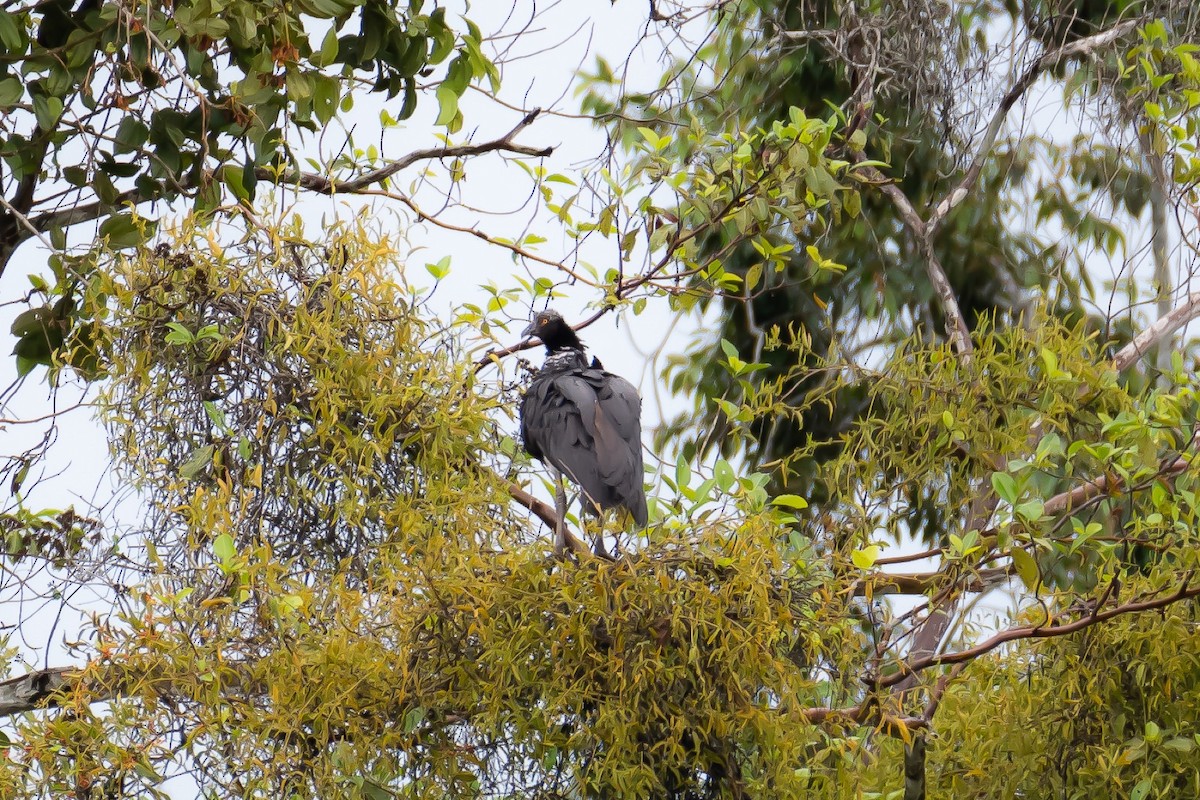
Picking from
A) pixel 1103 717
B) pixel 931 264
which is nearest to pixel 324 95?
pixel 1103 717

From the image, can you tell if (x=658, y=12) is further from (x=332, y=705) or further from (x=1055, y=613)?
(x=332, y=705)

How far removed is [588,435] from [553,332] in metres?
0.63

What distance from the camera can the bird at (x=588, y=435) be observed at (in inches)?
113

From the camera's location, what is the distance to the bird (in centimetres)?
286

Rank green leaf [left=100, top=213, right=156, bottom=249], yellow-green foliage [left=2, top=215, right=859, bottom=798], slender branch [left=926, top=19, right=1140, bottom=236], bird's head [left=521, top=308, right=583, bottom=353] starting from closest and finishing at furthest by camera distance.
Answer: yellow-green foliage [left=2, top=215, right=859, bottom=798] → green leaf [left=100, top=213, right=156, bottom=249] → bird's head [left=521, top=308, right=583, bottom=353] → slender branch [left=926, top=19, right=1140, bottom=236]

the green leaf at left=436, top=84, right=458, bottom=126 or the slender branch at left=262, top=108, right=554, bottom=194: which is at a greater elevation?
the slender branch at left=262, top=108, right=554, bottom=194

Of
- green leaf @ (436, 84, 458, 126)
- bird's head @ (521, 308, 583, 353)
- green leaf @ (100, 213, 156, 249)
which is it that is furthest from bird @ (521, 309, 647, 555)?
green leaf @ (100, 213, 156, 249)

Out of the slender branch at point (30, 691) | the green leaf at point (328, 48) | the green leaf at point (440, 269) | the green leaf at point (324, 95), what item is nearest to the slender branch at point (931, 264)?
the green leaf at point (440, 269)

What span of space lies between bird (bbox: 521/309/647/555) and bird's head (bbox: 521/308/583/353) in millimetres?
319

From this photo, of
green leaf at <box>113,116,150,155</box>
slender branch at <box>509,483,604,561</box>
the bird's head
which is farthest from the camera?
the bird's head

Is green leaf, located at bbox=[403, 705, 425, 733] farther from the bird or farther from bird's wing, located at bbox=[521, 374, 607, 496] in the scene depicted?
bird's wing, located at bbox=[521, 374, 607, 496]

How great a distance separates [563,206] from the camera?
3.24 m

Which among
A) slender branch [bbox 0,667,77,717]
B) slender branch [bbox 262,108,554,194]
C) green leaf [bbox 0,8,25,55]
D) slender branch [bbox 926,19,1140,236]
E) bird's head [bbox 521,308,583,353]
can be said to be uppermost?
slender branch [bbox 926,19,1140,236]

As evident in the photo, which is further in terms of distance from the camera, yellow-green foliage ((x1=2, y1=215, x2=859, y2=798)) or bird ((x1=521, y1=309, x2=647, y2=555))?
bird ((x1=521, y1=309, x2=647, y2=555))
